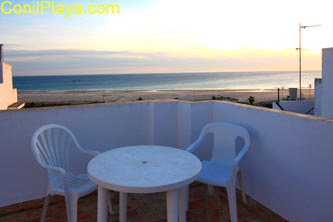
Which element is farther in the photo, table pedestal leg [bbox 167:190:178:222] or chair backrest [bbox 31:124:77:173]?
chair backrest [bbox 31:124:77:173]

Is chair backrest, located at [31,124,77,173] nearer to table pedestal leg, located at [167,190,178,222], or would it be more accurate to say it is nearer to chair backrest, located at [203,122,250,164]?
table pedestal leg, located at [167,190,178,222]

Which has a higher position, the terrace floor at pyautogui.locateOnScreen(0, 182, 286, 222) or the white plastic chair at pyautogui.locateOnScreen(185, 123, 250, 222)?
the white plastic chair at pyautogui.locateOnScreen(185, 123, 250, 222)

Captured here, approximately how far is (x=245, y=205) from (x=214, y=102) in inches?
47.8

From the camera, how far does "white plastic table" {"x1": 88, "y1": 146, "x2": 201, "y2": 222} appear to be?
1.54 m

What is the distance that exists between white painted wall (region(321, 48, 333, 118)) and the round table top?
4.39 meters

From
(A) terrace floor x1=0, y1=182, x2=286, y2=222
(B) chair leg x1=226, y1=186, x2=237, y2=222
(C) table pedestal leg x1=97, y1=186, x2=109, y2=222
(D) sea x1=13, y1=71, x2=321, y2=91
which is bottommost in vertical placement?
(A) terrace floor x1=0, y1=182, x2=286, y2=222

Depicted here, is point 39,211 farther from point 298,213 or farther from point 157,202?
point 298,213

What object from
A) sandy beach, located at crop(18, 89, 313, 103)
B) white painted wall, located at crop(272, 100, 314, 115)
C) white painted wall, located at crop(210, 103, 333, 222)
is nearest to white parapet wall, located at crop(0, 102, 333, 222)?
white painted wall, located at crop(210, 103, 333, 222)

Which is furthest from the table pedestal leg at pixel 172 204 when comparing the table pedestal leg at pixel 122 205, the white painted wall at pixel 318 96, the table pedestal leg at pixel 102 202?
the white painted wall at pixel 318 96

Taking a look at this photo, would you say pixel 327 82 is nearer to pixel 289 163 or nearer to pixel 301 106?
pixel 301 106

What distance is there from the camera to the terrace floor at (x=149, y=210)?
2314mm

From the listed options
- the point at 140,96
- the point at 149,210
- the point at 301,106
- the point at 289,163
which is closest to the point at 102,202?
the point at 149,210

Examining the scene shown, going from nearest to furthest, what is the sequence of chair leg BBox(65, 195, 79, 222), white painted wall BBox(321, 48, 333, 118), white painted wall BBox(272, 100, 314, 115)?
chair leg BBox(65, 195, 79, 222), white painted wall BBox(321, 48, 333, 118), white painted wall BBox(272, 100, 314, 115)

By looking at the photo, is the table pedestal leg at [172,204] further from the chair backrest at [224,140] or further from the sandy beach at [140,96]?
the sandy beach at [140,96]
